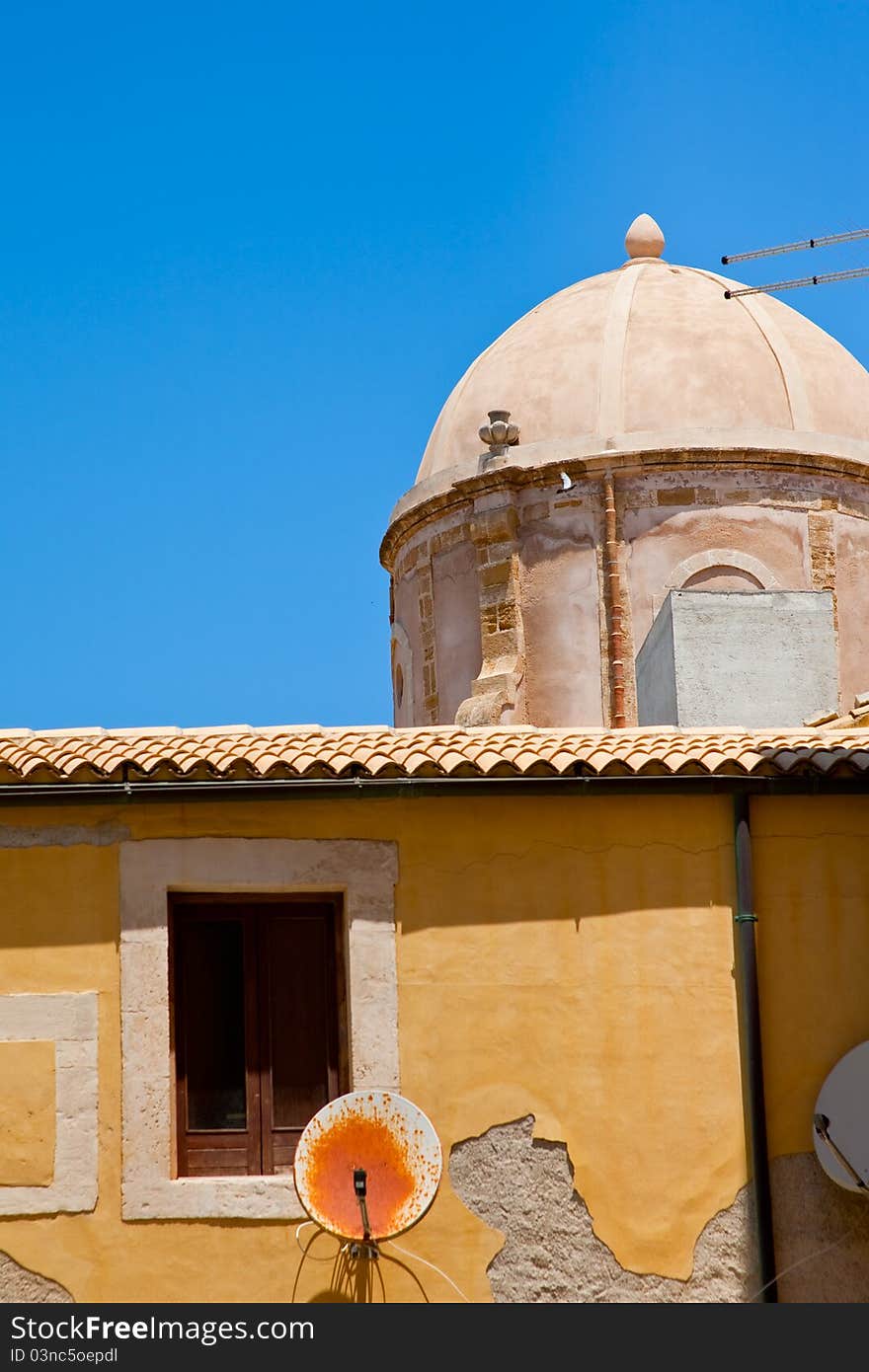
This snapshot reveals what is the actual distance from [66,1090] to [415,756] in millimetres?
2619

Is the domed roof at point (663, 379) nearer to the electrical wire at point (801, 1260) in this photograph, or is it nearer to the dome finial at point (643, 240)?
the dome finial at point (643, 240)

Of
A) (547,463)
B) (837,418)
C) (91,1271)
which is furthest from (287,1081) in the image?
(837,418)

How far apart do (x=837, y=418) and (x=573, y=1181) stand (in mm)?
12803

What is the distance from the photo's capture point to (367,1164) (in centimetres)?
1134

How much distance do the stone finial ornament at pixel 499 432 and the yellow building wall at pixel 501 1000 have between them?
1074 cm

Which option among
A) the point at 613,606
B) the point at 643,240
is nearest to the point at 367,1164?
the point at 613,606

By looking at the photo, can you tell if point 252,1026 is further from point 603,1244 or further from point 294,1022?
point 603,1244

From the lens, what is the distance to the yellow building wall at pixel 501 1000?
38.2ft

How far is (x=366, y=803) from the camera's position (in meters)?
12.1

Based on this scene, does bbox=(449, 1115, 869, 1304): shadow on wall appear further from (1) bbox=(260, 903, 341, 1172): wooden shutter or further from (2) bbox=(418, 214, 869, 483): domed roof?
(2) bbox=(418, 214, 869, 483): domed roof

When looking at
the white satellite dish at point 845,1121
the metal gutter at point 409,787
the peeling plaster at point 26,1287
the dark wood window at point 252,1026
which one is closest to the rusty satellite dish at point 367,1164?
the dark wood window at point 252,1026

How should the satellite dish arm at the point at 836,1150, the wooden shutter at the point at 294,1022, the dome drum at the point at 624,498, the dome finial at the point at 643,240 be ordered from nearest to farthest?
the satellite dish arm at the point at 836,1150 → the wooden shutter at the point at 294,1022 → the dome drum at the point at 624,498 → the dome finial at the point at 643,240

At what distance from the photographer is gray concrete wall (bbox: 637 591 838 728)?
17.5 m

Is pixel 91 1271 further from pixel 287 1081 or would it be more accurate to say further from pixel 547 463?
pixel 547 463
